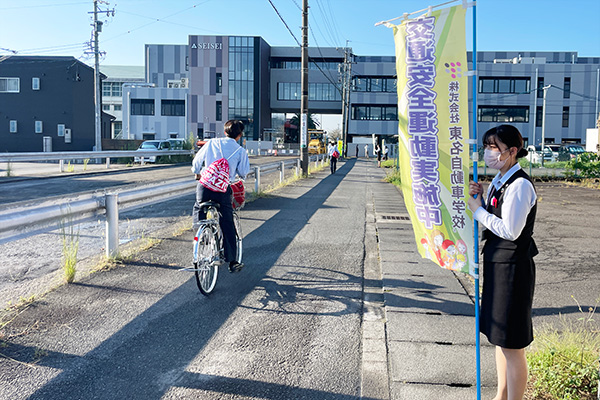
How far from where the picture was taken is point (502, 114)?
7412 centimetres

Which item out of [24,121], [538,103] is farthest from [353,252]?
[538,103]

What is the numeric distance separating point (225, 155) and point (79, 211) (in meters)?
1.90

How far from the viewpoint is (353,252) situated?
8312 mm

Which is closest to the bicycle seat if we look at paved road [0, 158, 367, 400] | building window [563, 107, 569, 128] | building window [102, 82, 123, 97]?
paved road [0, 158, 367, 400]

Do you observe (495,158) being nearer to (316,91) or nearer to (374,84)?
(374,84)

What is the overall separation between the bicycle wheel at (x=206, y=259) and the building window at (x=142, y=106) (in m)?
77.3

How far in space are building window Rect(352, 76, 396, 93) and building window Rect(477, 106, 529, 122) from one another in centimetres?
1415

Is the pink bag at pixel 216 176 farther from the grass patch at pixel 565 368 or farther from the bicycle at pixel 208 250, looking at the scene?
the grass patch at pixel 565 368

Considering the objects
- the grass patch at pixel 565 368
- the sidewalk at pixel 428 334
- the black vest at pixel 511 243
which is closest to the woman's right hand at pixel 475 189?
the black vest at pixel 511 243

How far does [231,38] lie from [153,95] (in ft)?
45.7

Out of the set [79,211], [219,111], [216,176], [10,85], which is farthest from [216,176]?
[219,111]

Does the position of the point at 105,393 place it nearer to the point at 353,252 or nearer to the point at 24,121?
the point at 353,252

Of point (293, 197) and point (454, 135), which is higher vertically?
point (454, 135)

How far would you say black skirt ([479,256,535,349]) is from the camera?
3.14m
